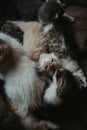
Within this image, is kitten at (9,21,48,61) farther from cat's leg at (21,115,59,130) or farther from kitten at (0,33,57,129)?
cat's leg at (21,115,59,130)

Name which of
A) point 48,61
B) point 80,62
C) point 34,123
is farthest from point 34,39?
point 34,123

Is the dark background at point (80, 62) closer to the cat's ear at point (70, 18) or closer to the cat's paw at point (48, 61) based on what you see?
the cat's ear at point (70, 18)

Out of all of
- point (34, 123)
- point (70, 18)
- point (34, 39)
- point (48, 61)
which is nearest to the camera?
point (34, 123)

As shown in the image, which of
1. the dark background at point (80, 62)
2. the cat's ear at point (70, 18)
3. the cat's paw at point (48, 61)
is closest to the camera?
the dark background at point (80, 62)

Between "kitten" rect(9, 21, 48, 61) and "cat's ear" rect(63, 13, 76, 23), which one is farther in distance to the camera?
"cat's ear" rect(63, 13, 76, 23)

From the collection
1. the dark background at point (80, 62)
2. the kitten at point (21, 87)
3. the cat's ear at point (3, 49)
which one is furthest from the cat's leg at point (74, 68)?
the cat's ear at point (3, 49)

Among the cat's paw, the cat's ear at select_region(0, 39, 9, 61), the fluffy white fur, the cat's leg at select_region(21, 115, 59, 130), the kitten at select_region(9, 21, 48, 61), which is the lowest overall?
the cat's leg at select_region(21, 115, 59, 130)

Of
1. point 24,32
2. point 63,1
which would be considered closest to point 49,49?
point 24,32

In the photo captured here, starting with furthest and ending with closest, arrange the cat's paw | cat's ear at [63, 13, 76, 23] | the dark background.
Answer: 1. cat's ear at [63, 13, 76, 23]
2. the cat's paw
3. the dark background

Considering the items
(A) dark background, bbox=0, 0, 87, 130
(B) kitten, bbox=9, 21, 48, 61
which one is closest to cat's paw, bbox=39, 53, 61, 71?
(B) kitten, bbox=9, 21, 48, 61

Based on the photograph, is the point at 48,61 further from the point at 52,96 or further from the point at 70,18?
the point at 70,18

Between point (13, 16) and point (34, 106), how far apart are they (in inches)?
26.6

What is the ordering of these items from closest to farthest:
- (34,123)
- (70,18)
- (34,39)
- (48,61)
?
(34,123) < (48,61) < (34,39) < (70,18)

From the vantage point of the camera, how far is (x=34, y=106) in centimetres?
149
